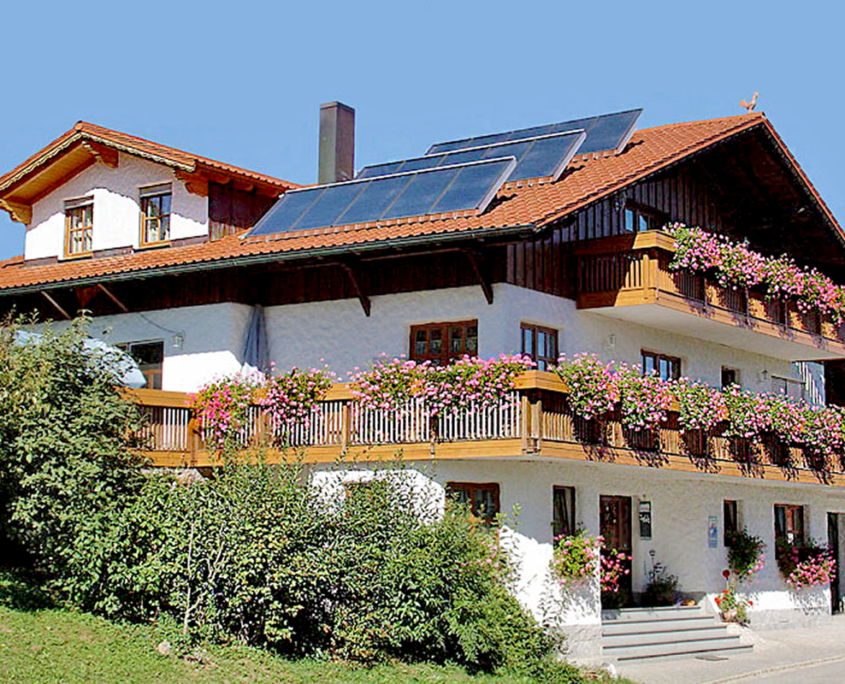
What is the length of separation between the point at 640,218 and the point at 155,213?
973 cm

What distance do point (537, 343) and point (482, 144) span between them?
250 inches

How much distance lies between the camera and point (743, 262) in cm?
2517

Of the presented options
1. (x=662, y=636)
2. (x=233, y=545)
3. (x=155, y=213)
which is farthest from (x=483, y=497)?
(x=155, y=213)

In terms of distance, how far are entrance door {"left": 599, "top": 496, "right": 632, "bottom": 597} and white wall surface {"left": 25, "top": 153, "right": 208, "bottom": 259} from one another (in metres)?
9.38

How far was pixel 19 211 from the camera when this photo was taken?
2802 cm

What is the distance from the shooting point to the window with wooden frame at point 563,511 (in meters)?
21.6

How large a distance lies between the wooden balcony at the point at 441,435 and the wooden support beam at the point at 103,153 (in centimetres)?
728

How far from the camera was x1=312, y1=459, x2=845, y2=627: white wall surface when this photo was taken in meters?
20.4

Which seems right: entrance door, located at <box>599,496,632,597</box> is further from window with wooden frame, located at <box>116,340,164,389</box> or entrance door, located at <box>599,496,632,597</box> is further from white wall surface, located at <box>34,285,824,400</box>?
window with wooden frame, located at <box>116,340,164,389</box>

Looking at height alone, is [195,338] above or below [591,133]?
below

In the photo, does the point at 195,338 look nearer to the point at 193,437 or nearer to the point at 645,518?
the point at 193,437

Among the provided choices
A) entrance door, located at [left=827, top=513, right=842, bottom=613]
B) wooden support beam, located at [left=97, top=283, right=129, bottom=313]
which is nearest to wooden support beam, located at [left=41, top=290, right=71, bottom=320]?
wooden support beam, located at [left=97, top=283, right=129, bottom=313]

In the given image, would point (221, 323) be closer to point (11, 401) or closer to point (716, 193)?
point (11, 401)

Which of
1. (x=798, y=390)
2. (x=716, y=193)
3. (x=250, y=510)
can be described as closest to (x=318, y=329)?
(x=250, y=510)
